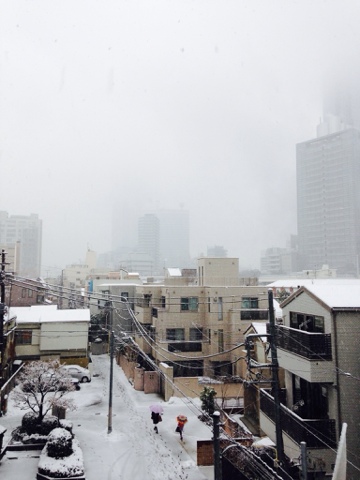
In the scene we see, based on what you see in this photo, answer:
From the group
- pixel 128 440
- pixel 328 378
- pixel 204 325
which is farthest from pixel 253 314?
pixel 328 378

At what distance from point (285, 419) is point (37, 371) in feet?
39.1

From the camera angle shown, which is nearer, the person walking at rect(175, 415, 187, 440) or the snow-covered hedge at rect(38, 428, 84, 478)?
the snow-covered hedge at rect(38, 428, 84, 478)

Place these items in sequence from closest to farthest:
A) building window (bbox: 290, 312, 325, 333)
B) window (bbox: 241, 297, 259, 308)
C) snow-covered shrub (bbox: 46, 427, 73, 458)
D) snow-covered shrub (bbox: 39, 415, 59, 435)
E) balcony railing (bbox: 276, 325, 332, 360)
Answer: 1. balcony railing (bbox: 276, 325, 332, 360)
2. building window (bbox: 290, 312, 325, 333)
3. snow-covered shrub (bbox: 46, 427, 73, 458)
4. snow-covered shrub (bbox: 39, 415, 59, 435)
5. window (bbox: 241, 297, 259, 308)

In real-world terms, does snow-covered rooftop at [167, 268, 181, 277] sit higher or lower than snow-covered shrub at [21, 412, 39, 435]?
higher

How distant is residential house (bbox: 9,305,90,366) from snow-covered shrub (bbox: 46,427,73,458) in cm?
1693

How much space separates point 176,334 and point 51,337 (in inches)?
384

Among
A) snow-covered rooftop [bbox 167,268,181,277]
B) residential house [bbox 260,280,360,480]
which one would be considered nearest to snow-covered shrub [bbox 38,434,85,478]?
residential house [bbox 260,280,360,480]

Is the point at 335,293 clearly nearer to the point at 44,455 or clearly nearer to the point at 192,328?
the point at 44,455

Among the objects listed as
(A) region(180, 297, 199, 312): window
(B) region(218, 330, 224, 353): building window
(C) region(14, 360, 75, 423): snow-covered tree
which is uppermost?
(A) region(180, 297, 199, 312): window

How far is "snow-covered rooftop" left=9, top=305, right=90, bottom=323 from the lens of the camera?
105 feet

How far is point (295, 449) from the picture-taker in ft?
45.8

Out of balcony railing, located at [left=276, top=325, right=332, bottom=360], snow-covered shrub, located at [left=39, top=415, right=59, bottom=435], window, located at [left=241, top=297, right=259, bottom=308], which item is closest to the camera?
balcony railing, located at [left=276, top=325, right=332, bottom=360]

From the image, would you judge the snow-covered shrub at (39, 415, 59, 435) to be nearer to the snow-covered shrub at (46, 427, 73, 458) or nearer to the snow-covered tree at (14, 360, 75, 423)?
the snow-covered tree at (14, 360, 75, 423)

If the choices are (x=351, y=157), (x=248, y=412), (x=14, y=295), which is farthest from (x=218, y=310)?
(x=351, y=157)
